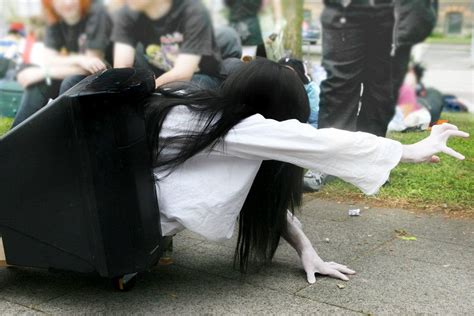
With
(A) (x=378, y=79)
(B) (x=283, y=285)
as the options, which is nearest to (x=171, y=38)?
(A) (x=378, y=79)

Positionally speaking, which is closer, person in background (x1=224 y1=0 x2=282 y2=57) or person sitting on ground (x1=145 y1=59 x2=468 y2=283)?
person sitting on ground (x1=145 y1=59 x2=468 y2=283)

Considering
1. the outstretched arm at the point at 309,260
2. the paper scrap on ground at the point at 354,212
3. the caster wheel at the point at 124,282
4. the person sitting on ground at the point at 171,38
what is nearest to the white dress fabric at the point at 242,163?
the caster wheel at the point at 124,282

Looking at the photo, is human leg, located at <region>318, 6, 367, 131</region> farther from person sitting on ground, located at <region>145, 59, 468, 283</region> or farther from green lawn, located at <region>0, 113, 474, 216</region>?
person sitting on ground, located at <region>145, 59, 468, 283</region>

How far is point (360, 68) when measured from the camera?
574cm

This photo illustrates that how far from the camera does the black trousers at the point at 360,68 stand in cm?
562

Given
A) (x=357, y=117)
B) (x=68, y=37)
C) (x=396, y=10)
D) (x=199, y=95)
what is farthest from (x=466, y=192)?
(x=68, y=37)

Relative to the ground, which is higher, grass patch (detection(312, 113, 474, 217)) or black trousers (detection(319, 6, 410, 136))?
black trousers (detection(319, 6, 410, 136))

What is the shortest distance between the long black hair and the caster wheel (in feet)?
1.78

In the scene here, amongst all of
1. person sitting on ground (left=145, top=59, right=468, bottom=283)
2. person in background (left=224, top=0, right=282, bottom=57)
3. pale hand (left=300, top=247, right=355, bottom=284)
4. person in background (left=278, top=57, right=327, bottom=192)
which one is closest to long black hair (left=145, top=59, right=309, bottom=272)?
person sitting on ground (left=145, top=59, right=468, bottom=283)

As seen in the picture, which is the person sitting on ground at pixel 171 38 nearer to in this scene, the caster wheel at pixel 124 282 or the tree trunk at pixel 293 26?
the tree trunk at pixel 293 26

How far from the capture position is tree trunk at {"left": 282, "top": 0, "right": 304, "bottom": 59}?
19.2ft

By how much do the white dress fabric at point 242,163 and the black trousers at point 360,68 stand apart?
10.00ft

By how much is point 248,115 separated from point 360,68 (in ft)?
10.4

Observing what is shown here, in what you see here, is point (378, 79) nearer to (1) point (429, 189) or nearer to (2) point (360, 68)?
(2) point (360, 68)
